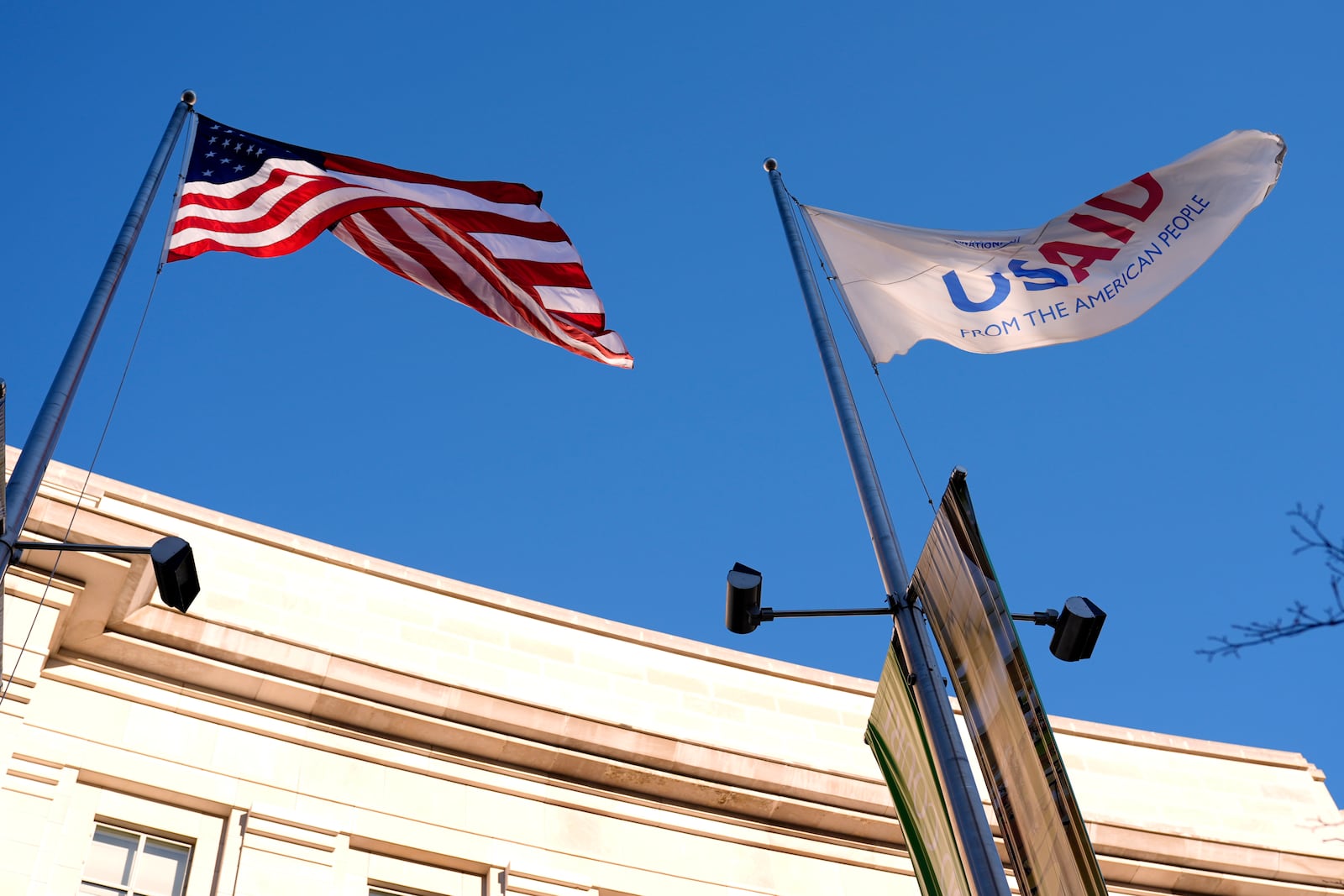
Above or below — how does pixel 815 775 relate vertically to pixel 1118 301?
below

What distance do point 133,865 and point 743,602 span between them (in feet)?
18.6

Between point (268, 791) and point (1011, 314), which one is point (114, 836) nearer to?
point (268, 791)

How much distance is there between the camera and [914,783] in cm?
941

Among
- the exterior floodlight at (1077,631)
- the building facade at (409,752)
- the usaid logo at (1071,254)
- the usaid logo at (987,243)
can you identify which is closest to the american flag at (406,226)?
the usaid logo at (1071,254)

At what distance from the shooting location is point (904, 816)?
968 centimetres

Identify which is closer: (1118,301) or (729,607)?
(729,607)

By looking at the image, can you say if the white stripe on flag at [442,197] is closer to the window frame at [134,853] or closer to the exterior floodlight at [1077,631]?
the window frame at [134,853]

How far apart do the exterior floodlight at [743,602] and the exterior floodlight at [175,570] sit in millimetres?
3273

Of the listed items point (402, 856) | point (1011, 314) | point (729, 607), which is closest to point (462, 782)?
point (402, 856)

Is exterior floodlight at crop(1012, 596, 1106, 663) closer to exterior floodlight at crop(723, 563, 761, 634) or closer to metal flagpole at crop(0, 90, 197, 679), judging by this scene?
exterior floodlight at crop(723, 563, 761, 634)

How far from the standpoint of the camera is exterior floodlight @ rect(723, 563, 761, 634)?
10055mm

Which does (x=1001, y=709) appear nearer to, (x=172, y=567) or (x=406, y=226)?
(x=172, y=567)

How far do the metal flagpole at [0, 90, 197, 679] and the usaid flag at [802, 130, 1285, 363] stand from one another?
5.25 meters

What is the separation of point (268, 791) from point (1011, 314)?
23.7 ft
